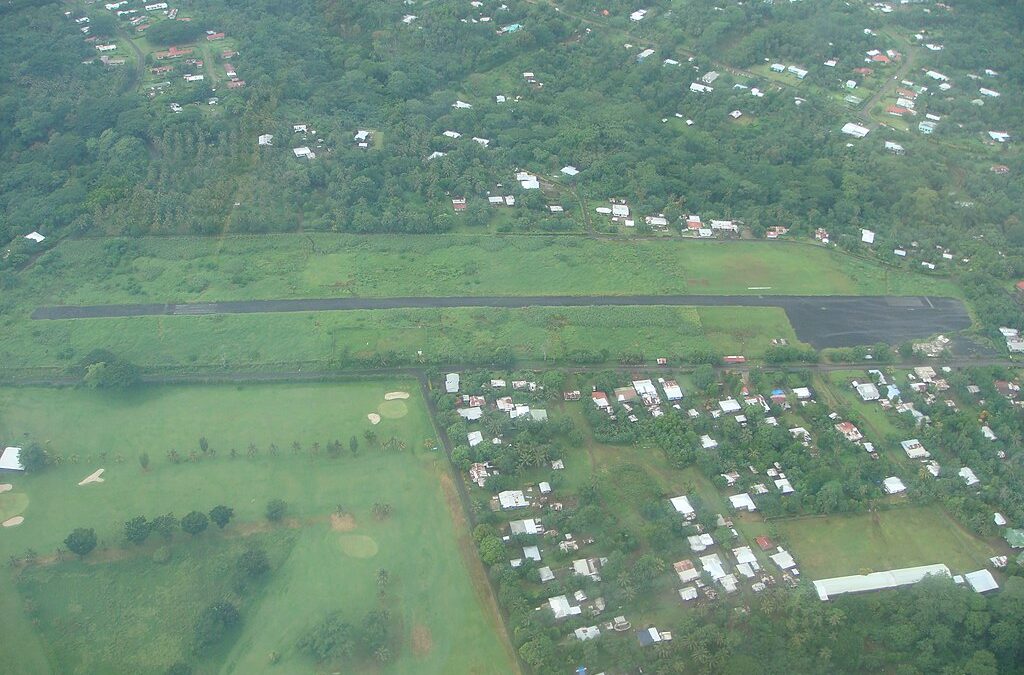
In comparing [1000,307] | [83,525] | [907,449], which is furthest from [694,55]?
[83,525]

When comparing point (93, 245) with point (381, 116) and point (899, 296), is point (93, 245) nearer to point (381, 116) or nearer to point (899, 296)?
point (381, 116)

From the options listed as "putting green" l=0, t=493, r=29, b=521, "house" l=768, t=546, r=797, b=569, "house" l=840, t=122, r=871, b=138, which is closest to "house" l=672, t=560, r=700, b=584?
"house" l=768, t=546, r=797, b=569

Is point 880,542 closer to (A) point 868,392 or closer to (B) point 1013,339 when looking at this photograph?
(A) point 868,392

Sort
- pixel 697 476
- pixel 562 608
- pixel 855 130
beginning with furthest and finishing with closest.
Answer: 1. pixel 855 130
2. pixel 697 476
3. pixel 562 608

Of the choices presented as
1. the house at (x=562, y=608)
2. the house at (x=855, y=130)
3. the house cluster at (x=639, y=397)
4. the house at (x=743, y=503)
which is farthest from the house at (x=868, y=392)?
the house at (x=855, y=130)

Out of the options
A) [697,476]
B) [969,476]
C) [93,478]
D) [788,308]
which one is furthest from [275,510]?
[969,476]

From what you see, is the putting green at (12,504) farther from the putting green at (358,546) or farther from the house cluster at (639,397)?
the house cluster at (639,397)
